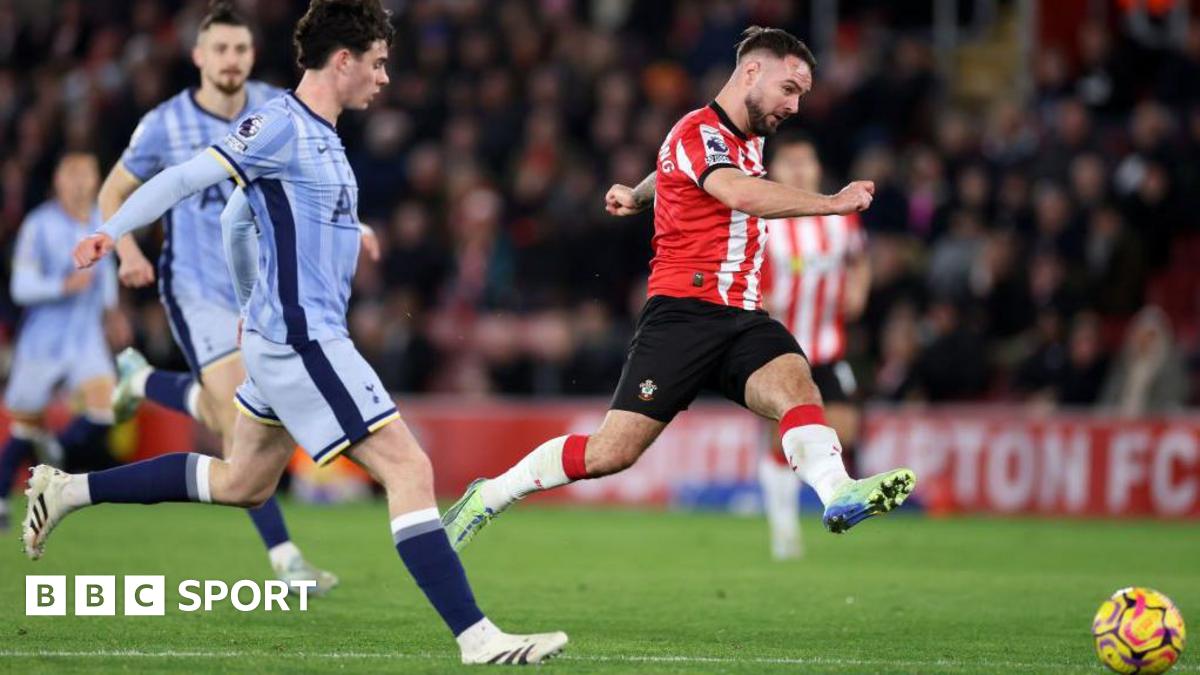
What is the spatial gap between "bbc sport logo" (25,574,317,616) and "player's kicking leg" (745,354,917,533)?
254cm

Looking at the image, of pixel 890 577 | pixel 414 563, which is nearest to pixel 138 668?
pixel 414 563

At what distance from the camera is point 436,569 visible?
6945 mm

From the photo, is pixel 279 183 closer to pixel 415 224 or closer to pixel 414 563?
pixel 414 563

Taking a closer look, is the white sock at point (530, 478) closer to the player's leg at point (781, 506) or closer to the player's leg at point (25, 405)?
the player's leg at point (781, 506)

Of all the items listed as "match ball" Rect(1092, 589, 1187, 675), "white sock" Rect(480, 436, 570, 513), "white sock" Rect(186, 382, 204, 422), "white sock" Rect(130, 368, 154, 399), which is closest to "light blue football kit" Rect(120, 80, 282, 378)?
"white sock" Rect(186, 382, 204, 422)

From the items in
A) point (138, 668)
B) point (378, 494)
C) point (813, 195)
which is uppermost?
point (813, 195)

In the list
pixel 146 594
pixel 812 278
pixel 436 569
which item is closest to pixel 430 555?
pixel 436 569

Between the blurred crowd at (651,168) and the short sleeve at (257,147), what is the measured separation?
1142 cm

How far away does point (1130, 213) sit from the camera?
60.5 feet

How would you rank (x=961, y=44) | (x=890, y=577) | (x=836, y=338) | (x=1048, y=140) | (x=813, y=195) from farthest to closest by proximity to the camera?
(x=961, y=44), (x=1048, y=140), (x=836, y=338), (x=890, y=577), (x=813, y=195)

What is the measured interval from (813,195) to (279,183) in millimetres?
2074

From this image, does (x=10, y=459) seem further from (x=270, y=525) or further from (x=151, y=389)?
(x=270, y=525)

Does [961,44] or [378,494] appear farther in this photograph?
[961,44]

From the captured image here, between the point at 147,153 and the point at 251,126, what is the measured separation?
2.96 meters
